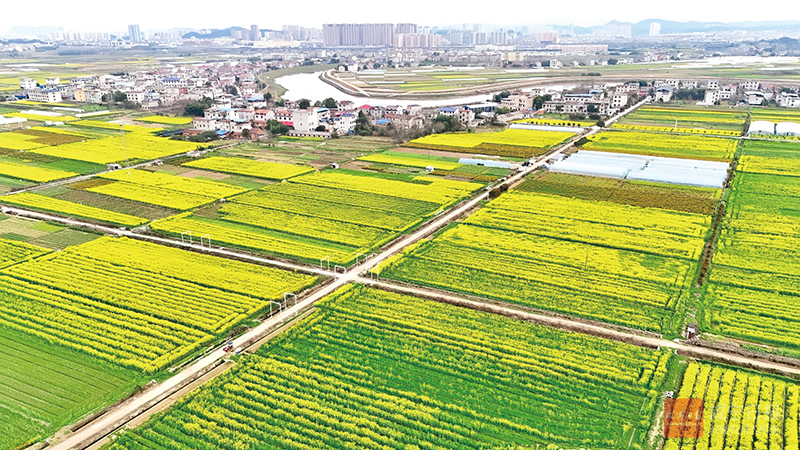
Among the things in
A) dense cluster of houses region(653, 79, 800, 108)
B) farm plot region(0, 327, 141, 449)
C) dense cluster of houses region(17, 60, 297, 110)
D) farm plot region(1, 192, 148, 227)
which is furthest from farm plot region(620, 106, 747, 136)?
farm plot region(0, 327, 141, 449)

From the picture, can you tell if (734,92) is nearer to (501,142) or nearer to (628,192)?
(501,142)

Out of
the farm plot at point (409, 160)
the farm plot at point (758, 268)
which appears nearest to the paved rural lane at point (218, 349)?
the farm plot at point (409, 160)

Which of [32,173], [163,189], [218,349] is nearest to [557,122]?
[163,189]

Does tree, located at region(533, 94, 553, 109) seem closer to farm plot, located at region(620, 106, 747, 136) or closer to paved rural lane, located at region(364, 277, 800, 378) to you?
farm plot, located at region(620, 106, 747, 136)

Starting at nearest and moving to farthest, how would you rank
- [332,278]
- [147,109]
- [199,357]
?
[199,357], [332,278], [147,109]

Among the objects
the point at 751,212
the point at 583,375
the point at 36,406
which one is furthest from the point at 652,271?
the point at 36,406

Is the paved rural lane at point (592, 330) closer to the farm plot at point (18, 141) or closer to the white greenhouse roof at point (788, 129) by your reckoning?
the farm plot at point (18, 141)

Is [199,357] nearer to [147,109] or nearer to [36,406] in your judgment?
[36,406]
